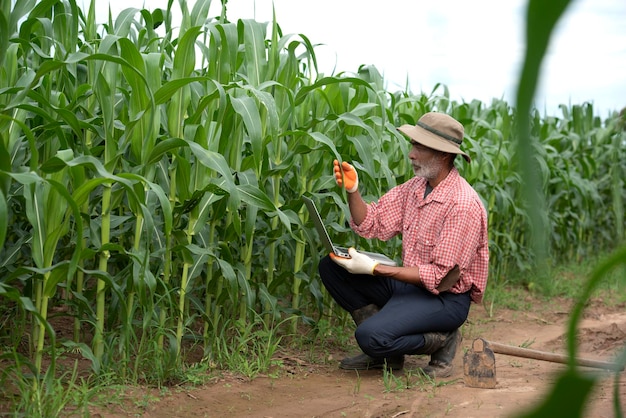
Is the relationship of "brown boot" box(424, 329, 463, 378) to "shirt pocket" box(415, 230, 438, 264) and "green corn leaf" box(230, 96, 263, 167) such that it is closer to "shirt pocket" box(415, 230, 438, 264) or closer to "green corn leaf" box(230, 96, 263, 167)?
"shirt pocket" box(415, 230, 438, 264)

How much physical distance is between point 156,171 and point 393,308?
57.0 inches

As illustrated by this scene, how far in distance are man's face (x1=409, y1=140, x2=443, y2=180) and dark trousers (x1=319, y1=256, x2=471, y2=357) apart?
24.8 inches

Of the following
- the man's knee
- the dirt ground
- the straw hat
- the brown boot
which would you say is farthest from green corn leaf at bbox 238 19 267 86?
the brown boot

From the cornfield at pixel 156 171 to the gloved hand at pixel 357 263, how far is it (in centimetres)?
19

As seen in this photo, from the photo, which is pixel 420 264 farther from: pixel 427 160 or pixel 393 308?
pixel 427 160

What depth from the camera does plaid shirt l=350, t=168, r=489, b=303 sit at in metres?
3.96

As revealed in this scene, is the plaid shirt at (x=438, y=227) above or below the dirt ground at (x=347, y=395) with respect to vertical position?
above

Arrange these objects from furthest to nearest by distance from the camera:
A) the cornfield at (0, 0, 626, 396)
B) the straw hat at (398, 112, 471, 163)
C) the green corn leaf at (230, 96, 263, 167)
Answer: the straw hat at (398, 112, 471, 163) < the green corn leaf at (230, 96, 263, 167) < the cornfield at (0, 0, 626, 396)

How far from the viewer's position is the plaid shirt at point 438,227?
3.96 m

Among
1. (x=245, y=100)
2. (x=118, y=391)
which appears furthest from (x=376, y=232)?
(x=118, y=391)

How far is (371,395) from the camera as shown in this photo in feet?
12.2

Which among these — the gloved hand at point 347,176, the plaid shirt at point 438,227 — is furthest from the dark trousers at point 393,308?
the gloved hand at point 347,176

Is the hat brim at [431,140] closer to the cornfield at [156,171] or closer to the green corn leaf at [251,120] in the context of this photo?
the cornfield at [156,171]

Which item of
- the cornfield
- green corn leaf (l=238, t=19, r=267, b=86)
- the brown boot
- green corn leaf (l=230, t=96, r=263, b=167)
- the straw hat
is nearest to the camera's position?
the cornfield
